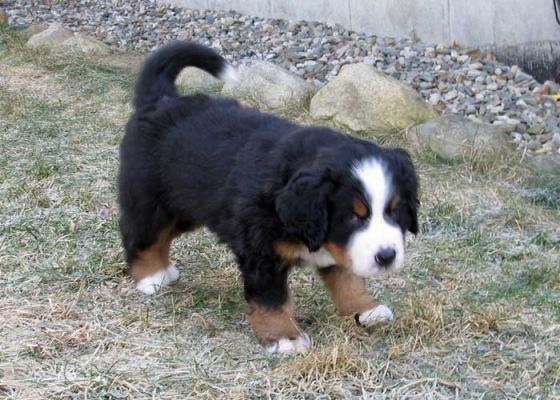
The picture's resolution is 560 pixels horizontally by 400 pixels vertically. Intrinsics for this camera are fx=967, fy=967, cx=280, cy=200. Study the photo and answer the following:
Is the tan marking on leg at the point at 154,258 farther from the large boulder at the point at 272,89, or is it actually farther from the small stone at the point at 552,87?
the small stone at the point at 552,87

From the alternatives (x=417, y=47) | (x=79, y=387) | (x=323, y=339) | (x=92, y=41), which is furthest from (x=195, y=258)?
(x=92, y=41)

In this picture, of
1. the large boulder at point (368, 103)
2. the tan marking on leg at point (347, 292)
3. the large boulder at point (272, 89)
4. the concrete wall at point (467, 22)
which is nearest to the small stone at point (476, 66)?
the concrete wall at point (467, 22)

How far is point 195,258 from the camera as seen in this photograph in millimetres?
4641

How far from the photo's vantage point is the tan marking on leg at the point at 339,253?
3.30m

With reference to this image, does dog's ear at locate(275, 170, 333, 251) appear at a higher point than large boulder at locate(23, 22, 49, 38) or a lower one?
higher

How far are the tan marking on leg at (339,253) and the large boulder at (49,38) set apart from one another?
626cm

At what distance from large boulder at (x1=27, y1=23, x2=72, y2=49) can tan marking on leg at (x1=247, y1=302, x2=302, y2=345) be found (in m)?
6.05

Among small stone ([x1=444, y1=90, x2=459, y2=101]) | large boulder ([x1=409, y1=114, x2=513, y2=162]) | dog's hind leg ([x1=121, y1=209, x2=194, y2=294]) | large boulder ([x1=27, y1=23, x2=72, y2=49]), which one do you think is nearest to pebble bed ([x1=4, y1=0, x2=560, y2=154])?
small stone ([x1=444, y1=90, x2=459, y2=101])

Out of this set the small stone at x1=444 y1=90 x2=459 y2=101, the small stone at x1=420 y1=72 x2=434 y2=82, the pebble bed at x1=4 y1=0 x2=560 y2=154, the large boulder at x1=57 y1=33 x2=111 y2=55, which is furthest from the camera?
the large boulder at x1=57 y1=33 x2=111 y2=55

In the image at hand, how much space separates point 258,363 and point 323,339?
0.31 meters

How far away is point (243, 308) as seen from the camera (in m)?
4.05

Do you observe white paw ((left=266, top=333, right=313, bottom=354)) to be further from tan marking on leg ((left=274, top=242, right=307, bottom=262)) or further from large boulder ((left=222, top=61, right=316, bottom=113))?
large boulder ((left=222, top=61, right=316, bottom=113))

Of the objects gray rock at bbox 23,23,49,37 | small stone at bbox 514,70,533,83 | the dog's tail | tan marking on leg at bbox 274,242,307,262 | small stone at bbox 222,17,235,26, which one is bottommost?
small stone at bbox 222,17,235,26

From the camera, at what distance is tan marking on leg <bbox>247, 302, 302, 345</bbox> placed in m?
3.55
